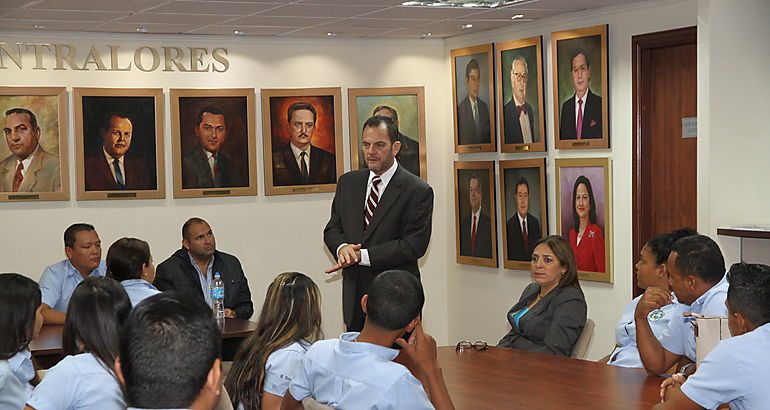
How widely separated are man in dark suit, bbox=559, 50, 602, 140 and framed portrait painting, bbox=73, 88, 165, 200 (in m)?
3.51

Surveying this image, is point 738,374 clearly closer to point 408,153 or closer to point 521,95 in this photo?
point 521,95

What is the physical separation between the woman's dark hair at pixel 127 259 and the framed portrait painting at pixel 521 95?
371 centimetres

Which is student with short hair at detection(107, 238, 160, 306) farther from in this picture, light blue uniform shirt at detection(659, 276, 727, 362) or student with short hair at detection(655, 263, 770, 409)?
student with short hair at detection(655, 263, 770, 409)

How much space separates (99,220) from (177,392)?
6.64 meters

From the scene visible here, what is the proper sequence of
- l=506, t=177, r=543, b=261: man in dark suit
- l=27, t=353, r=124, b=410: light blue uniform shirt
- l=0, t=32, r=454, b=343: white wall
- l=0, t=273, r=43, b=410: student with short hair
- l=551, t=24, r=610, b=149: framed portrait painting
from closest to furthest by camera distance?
l=27, t=353, r=124, b=410: light blue uniform shirt
l=0, t=273, r=43, b=410: student with short hair
l=551, t=24, r=610, b=149: framed portrait painting
l=0, t=32, r=454, b=343: white wall
l=506, t=177, r=543, b=261: man in dark suit

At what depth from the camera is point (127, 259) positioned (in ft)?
19.4

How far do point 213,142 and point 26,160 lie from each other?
1.58 metres

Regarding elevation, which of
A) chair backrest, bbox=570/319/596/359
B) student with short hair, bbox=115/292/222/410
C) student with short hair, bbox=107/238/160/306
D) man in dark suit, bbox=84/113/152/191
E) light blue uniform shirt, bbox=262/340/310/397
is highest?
man in dark suit, bbox=84/113/152/191

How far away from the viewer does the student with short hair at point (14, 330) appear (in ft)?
12.1

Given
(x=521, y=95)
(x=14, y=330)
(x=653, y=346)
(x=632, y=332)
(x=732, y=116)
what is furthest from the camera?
(x=521, y=95)

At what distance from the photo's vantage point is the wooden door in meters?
7.25

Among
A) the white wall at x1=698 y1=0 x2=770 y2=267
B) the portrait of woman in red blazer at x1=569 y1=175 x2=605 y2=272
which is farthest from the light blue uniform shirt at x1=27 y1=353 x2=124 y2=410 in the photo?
the portrait of woman in red blazer at x1=569 y1=175 x2=605 y2=272

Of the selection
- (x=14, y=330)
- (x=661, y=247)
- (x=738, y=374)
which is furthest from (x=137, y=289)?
(x=738, y=374)

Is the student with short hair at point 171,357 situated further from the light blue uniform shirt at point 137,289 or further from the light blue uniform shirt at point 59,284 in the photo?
the light blue uniform shirt at point 59,284
